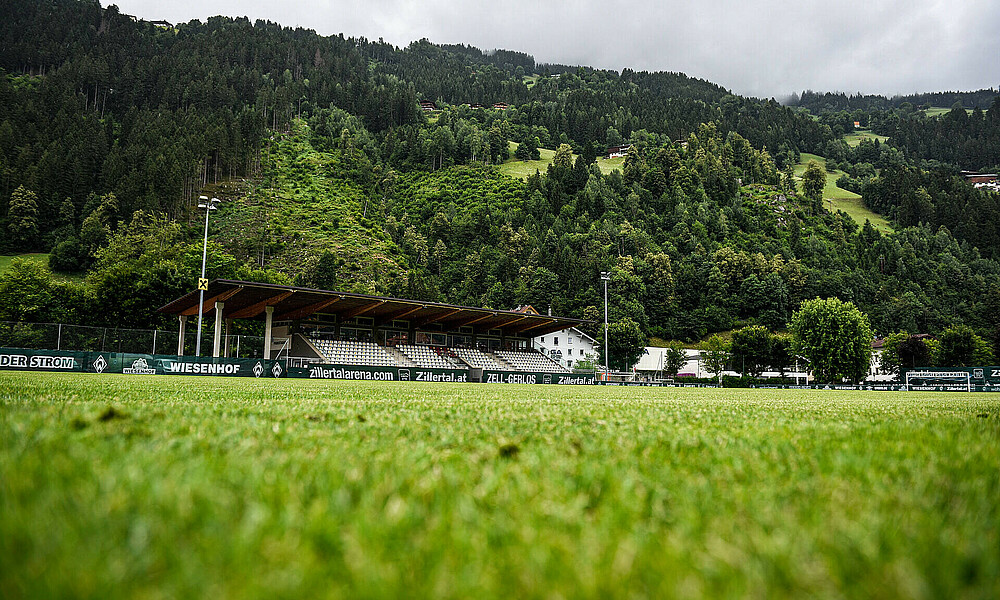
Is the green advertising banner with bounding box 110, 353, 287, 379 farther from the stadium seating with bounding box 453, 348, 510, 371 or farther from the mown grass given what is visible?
the mown grass

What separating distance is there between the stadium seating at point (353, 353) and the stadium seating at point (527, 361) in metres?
12.6

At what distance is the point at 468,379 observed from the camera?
126 feet

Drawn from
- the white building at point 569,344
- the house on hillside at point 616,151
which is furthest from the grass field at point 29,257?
the house on hillside at point 616,151

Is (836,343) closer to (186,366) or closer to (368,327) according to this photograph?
(368,327)

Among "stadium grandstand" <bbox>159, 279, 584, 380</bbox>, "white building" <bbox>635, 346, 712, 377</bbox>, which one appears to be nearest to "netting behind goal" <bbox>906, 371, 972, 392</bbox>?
"stadium grandstand" <bbox>159, 279, 584, 380</bbox>

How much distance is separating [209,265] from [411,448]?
2549 inches

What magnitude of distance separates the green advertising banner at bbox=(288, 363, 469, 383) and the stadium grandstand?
722 millimetres

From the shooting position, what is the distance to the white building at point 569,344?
7756 centimetres

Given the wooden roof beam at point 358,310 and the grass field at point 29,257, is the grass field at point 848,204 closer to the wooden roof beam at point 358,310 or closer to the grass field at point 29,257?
the wooden roof beam at point 358,310

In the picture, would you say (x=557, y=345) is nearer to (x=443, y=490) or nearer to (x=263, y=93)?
(x=443, y=490)

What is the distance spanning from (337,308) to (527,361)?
20090 millimetres

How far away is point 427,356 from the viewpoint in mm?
46750

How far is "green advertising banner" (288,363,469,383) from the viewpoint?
31844 millimetres

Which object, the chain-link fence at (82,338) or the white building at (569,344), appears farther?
the white building at (569,344)
